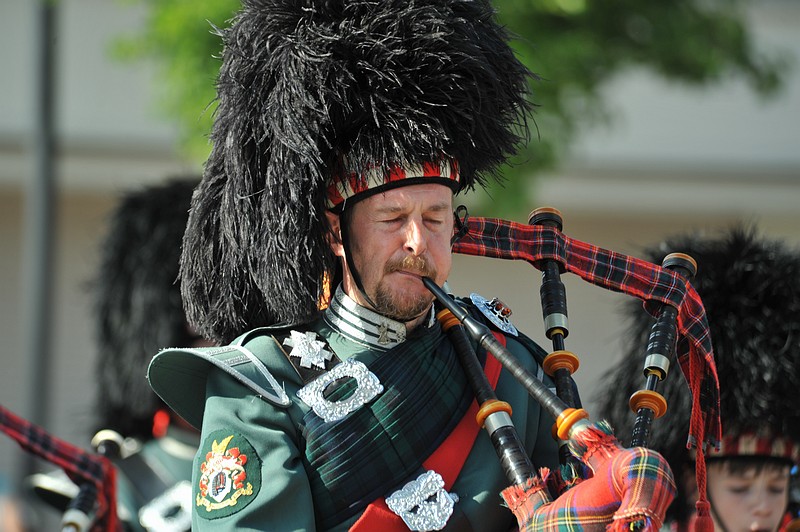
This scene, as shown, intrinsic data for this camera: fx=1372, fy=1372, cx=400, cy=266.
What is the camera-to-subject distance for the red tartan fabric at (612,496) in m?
2.36

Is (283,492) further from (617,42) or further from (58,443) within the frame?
(617,42)

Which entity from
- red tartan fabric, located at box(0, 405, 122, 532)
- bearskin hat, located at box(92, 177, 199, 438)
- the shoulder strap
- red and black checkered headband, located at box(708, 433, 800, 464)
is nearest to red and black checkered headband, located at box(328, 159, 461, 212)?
the shoulder strap

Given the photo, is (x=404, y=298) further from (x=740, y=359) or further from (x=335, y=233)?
(x=740, y=359)

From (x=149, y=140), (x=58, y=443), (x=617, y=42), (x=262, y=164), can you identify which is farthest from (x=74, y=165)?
(x=262, y=164)

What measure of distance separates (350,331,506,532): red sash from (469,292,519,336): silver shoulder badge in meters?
0.12

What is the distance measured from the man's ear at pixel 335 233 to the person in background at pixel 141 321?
6.97 feet

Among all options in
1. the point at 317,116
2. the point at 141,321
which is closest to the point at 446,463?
the point at 317,116

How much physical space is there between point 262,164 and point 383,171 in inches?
11.8

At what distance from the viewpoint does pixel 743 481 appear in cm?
408

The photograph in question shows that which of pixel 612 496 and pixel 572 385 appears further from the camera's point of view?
pixel 572 385

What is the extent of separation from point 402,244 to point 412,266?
5cm

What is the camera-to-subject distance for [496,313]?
10.4ft

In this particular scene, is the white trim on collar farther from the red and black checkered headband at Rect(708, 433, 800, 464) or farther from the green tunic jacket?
the red and black checkered headband at Rect(708, 433, 800, 464)

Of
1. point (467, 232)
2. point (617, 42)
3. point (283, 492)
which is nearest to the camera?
point (283, 492)
